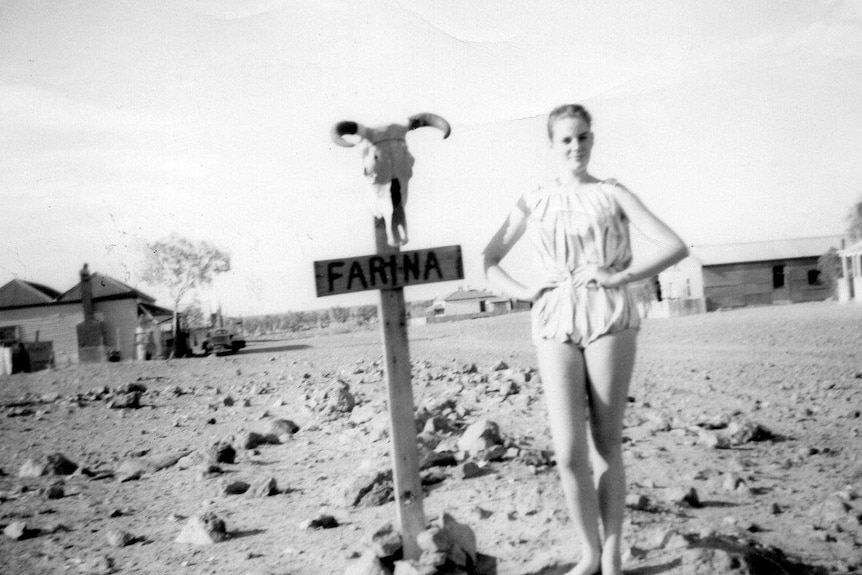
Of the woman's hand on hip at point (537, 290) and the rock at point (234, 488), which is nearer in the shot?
the woman's hand on hip at point (537, 290)

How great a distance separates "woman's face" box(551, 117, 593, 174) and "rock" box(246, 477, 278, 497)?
359 cm

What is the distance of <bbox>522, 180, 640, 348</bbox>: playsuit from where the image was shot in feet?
7.70

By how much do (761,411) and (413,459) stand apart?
470cm

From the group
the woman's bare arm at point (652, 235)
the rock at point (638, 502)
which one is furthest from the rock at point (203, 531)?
the woman's bare arm at point (652, 235)

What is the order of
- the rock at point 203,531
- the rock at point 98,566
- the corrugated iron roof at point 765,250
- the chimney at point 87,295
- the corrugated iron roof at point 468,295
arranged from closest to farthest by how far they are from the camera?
the rock at point 98,566
the rock at point 203,531
the chimney at point 87,295
the corrugated iron roof at point 765,250
the corrugated iron roof at point 468,295

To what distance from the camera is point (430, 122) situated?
316 centimetres

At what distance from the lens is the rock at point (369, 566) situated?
9.85 ft

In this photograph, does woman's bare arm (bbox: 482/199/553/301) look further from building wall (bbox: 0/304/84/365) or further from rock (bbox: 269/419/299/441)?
building wall (bbox: 0/304/84/365)

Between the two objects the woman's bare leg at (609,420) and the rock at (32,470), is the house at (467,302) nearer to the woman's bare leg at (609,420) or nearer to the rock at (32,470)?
the rock at (32,470)

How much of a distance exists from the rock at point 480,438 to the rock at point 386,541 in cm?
196

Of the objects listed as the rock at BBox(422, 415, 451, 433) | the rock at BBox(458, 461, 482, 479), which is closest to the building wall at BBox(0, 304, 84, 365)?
the rock at BBox(422, 415, 451, 433)

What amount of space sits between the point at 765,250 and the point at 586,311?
36567 millimetres

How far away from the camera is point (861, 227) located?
28578mm

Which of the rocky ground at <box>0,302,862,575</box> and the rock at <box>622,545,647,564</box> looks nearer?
the rock at <box>622,545,647,564</box>
